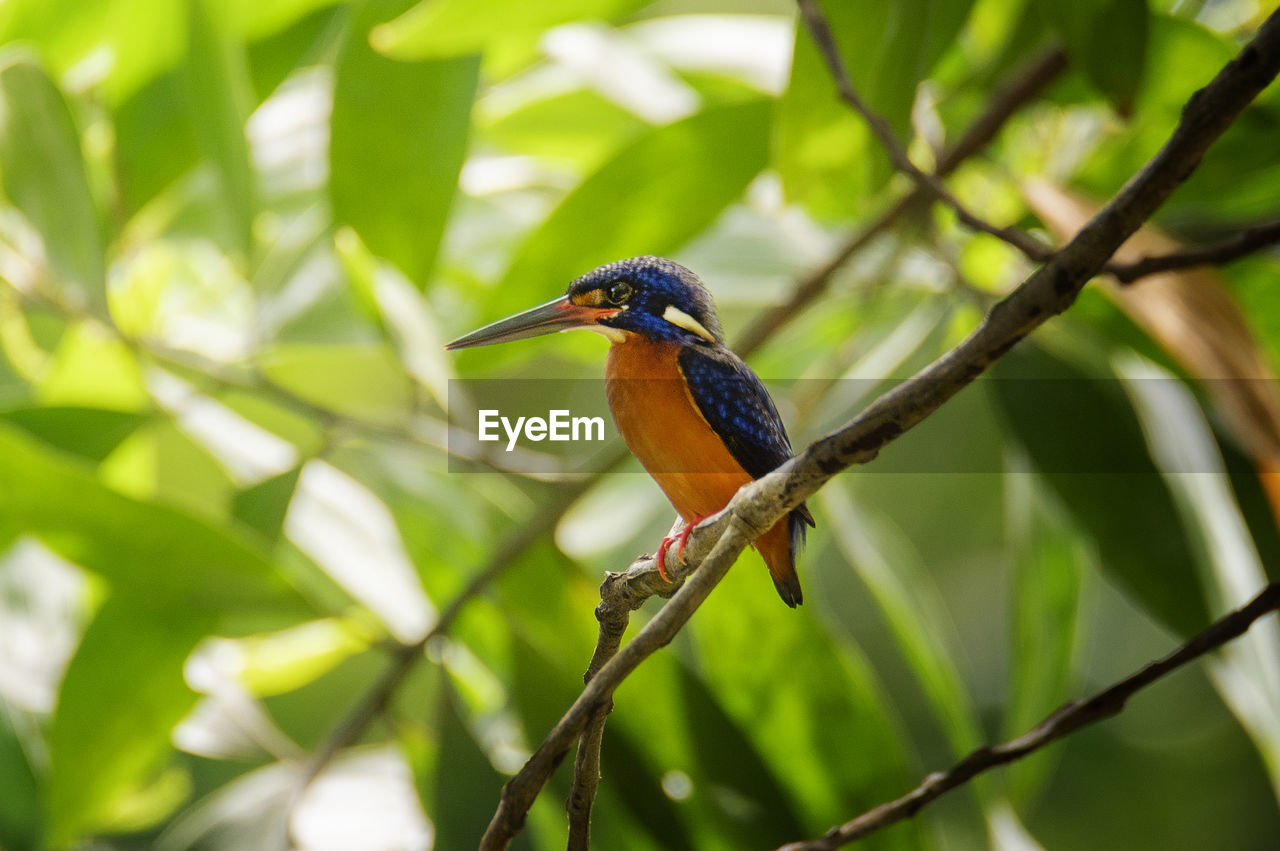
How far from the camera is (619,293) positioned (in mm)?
409

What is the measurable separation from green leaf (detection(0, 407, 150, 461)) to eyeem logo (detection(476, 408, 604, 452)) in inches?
13.2

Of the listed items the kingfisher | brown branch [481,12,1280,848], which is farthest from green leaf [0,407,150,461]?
brown branch [481,12,1280,848]

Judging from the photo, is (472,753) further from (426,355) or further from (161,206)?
(161,206)

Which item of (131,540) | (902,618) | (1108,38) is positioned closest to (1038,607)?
(902,618)

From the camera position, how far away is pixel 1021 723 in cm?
77

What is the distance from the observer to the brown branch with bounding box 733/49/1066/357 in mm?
671

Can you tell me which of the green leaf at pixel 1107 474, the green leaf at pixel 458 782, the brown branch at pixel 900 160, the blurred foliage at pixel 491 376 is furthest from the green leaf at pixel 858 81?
the green leaf at pixel 458 782

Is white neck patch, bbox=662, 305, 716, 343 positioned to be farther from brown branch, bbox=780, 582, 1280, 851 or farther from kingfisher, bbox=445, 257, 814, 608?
brown branch, bbox=780, 582, 1280, 851

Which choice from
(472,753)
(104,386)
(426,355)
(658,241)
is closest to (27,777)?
(104,386)

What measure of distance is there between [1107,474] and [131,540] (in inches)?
26.5

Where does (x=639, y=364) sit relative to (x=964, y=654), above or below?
above

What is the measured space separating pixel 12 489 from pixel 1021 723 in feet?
2.47

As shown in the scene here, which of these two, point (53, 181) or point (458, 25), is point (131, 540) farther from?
point (458, 25)
